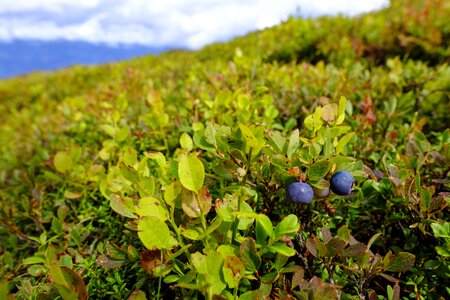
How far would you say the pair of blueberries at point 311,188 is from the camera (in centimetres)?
108

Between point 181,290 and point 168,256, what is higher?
point 168,256

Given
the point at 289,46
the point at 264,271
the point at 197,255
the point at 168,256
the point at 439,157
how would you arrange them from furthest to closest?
the point at 289,46
the point at 439,157
the point at 264,271
the point at 168,256
the point at 197,255

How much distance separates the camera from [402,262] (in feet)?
3.53

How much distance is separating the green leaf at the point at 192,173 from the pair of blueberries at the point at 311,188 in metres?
0.28

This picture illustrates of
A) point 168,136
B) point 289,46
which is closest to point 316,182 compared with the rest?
point 168,136

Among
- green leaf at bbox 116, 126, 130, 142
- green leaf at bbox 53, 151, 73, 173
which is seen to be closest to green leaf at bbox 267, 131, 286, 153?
green leaf at bbox 116, 126, 130, 142

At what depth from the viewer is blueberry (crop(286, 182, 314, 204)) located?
107 cm

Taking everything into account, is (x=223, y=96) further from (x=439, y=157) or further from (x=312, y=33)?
(x=312, y=33)

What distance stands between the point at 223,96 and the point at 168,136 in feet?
1.36

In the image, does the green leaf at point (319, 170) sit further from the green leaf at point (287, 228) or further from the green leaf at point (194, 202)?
the green leaf at point (194, 202)

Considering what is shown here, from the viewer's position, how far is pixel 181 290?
3.67 feet

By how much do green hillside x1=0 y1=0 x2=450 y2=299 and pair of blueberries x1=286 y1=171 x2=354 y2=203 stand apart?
0.04 m

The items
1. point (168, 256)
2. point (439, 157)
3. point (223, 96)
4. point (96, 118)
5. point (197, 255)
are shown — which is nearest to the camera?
point (197, 255)

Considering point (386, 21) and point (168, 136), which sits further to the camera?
point (386, 21)
